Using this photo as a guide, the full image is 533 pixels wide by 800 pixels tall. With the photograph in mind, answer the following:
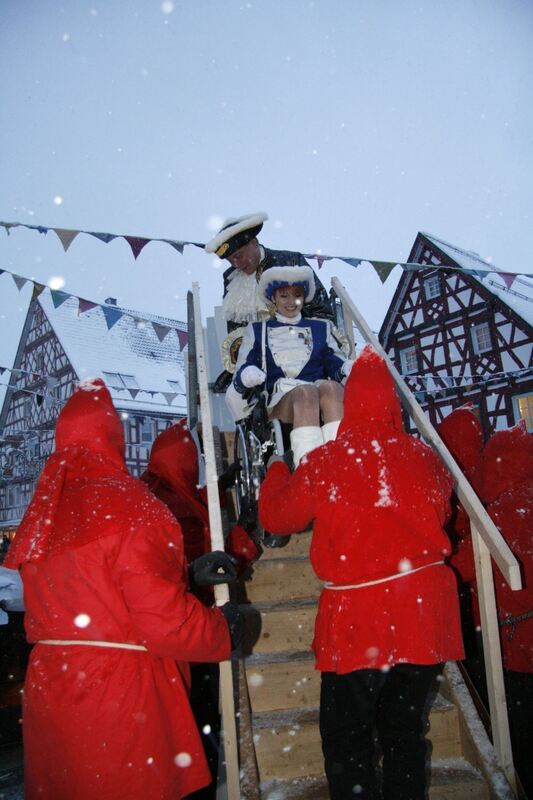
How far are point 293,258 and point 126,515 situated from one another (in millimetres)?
3655

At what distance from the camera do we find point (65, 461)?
1.77 metres

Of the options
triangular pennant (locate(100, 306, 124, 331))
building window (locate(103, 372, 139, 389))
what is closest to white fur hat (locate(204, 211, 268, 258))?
triangular pennant (locate(100, 306, 124, 331))

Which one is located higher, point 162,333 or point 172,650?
point 162,333

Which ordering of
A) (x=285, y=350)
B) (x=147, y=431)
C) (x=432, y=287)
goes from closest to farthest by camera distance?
(x=285, y=350) → (x=432, y=287) → (x=147, y=431)

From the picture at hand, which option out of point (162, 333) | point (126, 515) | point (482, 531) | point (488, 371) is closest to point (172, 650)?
point (126, 515)

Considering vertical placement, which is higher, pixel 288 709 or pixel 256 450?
pixel 256 450

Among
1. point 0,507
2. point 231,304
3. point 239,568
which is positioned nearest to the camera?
point 239,568

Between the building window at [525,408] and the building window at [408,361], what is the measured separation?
3.67 metres

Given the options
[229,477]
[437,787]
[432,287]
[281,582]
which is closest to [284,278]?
[229,477]

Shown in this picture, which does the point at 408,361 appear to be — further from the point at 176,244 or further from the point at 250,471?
the point at 250,471

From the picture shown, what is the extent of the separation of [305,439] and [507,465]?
1.02 m

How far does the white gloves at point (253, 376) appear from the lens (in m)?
3.38

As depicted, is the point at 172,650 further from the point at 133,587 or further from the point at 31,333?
the point at 31,333

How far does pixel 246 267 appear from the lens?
15.6 feet
